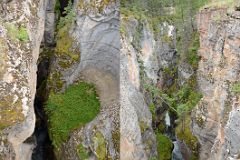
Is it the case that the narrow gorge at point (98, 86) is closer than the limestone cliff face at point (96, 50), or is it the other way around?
the narrow gorge at point (98, 86)

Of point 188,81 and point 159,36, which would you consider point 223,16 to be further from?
point 159,36

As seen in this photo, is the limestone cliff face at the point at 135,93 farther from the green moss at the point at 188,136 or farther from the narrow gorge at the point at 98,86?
the green moss at the point at 188,136

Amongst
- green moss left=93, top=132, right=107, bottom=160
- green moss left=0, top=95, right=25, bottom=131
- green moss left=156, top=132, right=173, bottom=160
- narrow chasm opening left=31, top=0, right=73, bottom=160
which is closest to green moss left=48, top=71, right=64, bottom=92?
narrow chasm opening left=31, top=0, right=73, bottom=160

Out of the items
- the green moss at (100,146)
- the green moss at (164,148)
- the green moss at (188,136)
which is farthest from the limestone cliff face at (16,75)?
the green moss at (188,136)

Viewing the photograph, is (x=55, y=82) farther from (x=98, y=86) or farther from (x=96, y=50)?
(x=96, y=50)

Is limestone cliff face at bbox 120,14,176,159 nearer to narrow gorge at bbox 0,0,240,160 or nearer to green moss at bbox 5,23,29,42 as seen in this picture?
narrow gorge at bbox 0,0,240,160

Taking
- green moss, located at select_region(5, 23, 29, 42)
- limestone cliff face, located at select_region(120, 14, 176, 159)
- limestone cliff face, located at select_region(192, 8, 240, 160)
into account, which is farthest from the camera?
limestone cliff face, located at select_region(120, 14, 176, 159)

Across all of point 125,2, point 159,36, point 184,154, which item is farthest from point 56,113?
point 159,36

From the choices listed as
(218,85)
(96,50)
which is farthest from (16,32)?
(218,85)
